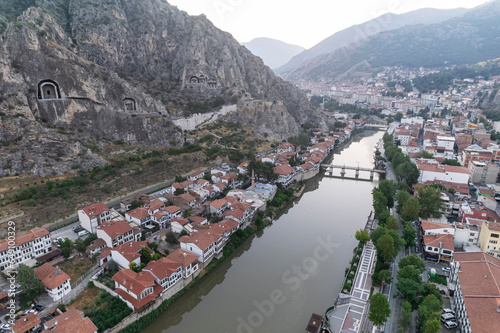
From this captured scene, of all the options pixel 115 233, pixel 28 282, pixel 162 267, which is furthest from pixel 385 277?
pixel 28 282

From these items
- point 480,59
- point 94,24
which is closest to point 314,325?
point 94,24

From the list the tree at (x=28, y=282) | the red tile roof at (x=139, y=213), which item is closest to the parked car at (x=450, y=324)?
the red tile roof at (x=139, y=213)

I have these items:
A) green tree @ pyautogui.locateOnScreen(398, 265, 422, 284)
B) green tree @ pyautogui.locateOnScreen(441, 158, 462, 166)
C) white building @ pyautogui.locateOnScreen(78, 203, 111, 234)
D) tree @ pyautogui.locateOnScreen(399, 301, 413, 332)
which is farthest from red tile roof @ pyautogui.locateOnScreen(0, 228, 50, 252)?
green tree @ pyautogui.locateOnScreen(441, 158, 462, 166)

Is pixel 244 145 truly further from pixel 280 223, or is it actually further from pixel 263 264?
pixel 263 264

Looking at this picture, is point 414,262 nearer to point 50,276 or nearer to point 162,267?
point 162,267

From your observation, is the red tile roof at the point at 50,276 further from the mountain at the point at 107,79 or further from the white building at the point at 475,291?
the white building at the point at 475,291

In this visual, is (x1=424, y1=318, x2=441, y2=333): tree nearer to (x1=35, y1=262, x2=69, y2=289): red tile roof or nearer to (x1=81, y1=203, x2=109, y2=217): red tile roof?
(x1=35, y1=262, x2=69, y2=289): red tile roof
